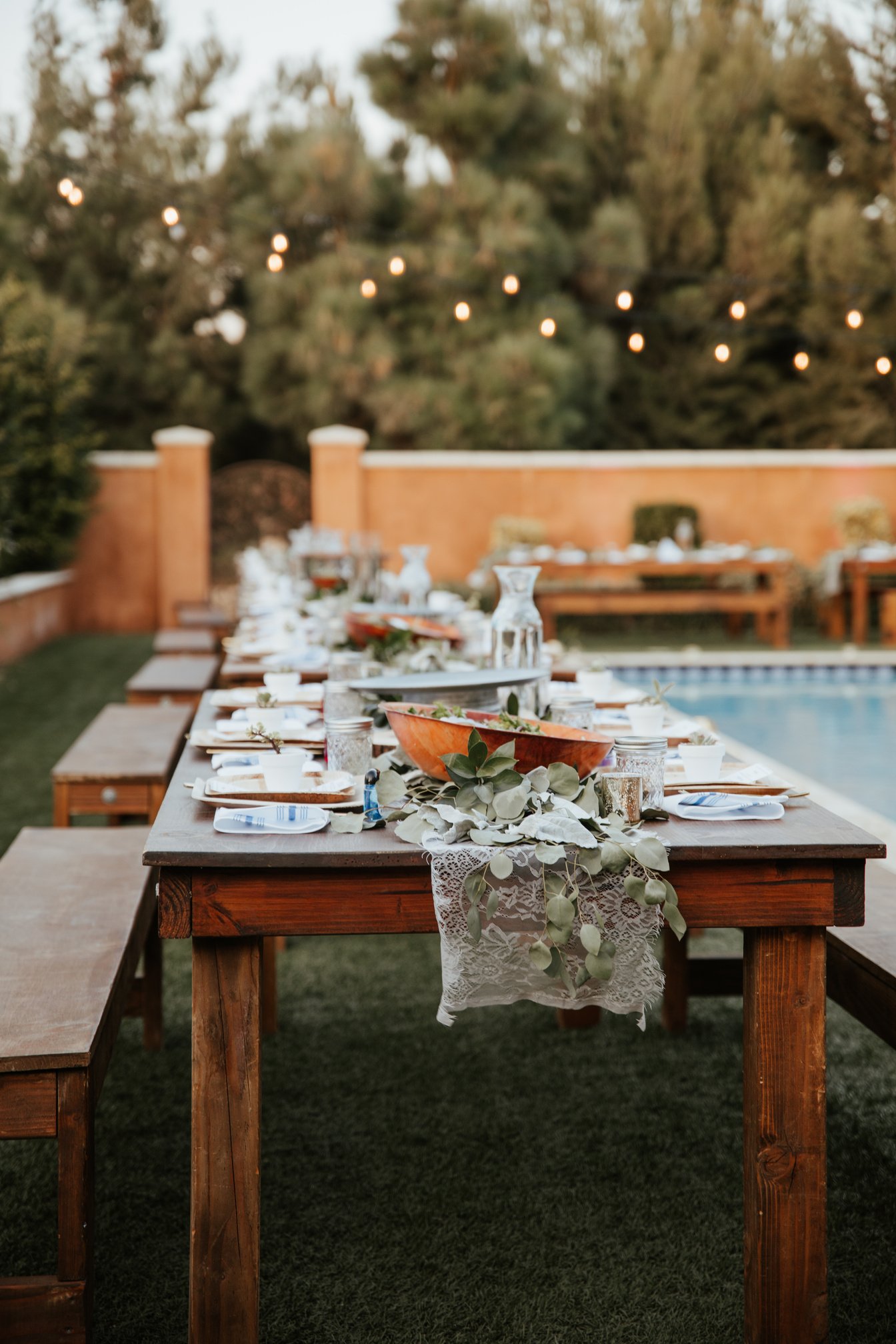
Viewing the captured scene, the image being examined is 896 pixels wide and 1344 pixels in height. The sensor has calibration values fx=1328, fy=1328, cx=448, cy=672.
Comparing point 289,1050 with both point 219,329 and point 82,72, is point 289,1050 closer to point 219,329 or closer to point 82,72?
point 219,329

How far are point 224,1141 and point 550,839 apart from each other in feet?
1.76

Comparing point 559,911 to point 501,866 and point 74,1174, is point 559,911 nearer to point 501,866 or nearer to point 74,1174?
point 501,866

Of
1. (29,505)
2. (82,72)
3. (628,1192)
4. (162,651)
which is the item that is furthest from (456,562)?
(628,1192)

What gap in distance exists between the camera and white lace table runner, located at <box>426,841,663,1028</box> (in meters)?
1.52

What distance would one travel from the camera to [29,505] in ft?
36.2

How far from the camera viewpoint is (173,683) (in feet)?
15.6

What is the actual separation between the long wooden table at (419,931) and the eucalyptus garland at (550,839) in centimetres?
6

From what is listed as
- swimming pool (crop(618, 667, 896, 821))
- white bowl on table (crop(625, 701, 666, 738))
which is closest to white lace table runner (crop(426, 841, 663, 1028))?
white bowl on table (crop(625, 701, 666, 738))

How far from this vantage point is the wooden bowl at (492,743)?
1718mm

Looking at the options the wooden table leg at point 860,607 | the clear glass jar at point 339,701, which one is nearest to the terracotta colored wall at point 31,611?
the wooden table leg at point 860,607

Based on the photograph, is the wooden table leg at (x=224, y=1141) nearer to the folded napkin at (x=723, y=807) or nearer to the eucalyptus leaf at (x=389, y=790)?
the eucalyptus leaf at (x=389, y=790)

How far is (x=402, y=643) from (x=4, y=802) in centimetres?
231

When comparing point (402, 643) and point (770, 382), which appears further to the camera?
point (770, 382)

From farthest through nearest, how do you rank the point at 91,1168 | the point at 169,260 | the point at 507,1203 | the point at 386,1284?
the point at 169,260
the point at 507,1203
the point at 386,1284
the point at 91,1168
